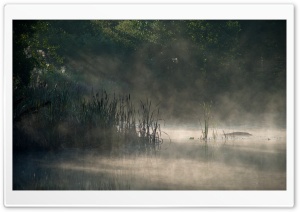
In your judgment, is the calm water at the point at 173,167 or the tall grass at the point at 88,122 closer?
the calm water at the point at 173,167

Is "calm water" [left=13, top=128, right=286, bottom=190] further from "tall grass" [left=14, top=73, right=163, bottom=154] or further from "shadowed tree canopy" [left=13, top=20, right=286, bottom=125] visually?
"shadowed tree canopy" [left=13, top=20, right=286, bottom=125]

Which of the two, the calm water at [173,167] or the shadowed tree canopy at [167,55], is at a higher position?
the shadowed tree canopy at [167,55]

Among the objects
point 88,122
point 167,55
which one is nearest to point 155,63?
point 167,55

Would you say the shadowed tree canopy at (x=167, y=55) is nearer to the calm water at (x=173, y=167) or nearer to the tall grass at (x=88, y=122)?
the tall grass at (x=88, y=122)

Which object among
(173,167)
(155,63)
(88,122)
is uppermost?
(155,63)

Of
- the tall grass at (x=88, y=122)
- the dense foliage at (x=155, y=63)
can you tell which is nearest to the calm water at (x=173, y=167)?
the tall grass at (x=88, y=122)

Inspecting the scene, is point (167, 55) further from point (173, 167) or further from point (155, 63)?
point (173, 167)

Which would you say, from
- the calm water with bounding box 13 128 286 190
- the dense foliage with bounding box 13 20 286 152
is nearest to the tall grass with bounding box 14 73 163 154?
the dense foliage with bounding box 13 20 286 152

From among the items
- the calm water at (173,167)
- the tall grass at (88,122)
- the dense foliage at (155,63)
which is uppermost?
the dense foliage at (155,63)
